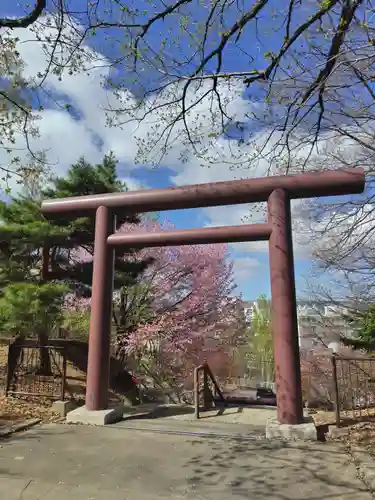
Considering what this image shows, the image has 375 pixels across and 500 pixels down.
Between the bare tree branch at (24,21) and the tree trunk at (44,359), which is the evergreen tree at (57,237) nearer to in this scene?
the tree trunk at (44,359)

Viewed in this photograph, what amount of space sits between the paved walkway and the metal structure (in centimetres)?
105

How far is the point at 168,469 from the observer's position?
416cm

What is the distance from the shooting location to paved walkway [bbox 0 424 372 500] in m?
3.56

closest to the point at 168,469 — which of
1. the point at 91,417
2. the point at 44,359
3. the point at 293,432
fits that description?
the point at 293,432

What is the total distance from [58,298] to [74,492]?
460 centimetres

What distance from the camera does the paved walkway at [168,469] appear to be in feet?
11.7

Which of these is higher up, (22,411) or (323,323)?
(323,323)

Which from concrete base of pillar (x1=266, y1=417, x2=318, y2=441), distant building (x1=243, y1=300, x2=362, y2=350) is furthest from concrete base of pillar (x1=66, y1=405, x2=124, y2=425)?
distant building (x1=243, y1=300, x2=362, y2=350)

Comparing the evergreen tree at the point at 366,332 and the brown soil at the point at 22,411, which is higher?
the evergreen tree at the point at 366,332

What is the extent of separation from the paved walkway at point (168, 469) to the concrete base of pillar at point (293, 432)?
0.24 meters

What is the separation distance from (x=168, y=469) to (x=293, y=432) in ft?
6.93

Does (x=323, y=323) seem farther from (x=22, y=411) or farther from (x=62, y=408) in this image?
(x=22, y=411)

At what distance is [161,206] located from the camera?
6848mm

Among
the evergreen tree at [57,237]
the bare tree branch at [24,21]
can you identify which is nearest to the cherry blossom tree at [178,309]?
the evergreen tree at [57,237]
